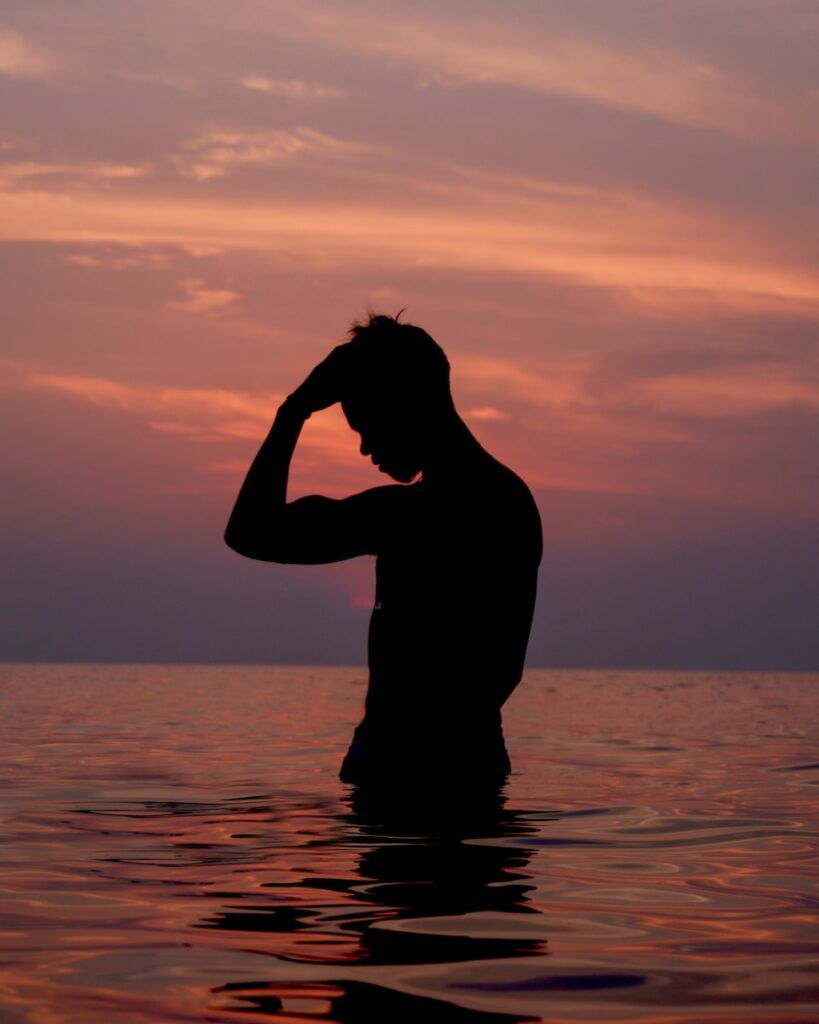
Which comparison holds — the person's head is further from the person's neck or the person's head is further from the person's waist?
the person's waist

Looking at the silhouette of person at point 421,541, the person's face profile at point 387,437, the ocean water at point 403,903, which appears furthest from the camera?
the person's face profile at point 387,437

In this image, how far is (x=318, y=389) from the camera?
5.72 m

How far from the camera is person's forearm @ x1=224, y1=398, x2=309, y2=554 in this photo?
5527mm

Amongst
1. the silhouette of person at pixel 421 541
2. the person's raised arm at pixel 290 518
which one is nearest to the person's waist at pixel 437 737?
the silhouette of person at pixel 421 541

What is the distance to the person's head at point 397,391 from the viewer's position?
5.54 m

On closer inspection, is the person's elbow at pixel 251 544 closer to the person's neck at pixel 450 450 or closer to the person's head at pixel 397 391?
the person's head at pixel 397 391

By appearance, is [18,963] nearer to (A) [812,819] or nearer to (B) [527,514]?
(B) [527,514]

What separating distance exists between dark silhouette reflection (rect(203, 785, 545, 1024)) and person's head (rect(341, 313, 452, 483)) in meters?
1.43

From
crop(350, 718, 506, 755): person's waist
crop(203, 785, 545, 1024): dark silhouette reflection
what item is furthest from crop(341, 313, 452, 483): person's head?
crop(203, 785, 545, 1024): dark silhouette reflection

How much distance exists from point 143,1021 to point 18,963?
81cm

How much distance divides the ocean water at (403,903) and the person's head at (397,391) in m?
1.45

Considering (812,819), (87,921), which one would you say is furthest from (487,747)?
(812,819)

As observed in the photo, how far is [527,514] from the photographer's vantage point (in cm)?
546

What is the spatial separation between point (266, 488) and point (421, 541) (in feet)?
2.18
